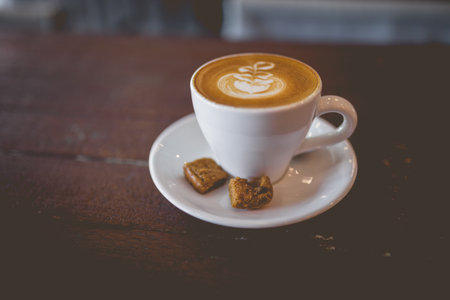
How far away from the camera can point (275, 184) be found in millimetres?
689

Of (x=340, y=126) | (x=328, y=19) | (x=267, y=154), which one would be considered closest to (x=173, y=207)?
(x=267, y=154)

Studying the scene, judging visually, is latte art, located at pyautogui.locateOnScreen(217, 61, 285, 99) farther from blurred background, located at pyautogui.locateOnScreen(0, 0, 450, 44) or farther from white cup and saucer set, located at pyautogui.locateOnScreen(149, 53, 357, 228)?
blurred background, located at pyautogui.locateOnScreen(0, 0, 450, 44)

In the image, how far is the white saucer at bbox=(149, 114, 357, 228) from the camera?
1.85 feet

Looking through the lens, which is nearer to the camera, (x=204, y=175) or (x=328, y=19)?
(x=204, y=175)

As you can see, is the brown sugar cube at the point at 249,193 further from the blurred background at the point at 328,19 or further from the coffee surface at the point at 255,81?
the blurred background at the point at 328,19

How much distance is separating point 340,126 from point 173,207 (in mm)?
356

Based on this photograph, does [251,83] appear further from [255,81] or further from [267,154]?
[267,154]

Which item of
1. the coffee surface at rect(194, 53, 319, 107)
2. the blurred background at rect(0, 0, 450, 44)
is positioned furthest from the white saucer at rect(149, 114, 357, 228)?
the blurred background at rect(0, 0, 450, 44)

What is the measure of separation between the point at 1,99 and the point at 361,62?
113 cm

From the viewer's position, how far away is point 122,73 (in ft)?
3.87

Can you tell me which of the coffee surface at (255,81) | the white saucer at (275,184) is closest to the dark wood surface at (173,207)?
the white saucer at (275,184)

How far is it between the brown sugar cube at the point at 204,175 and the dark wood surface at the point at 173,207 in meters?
0.06

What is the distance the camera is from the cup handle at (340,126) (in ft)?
2.16

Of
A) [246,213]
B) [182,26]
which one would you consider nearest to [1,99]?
[246,213]
